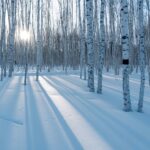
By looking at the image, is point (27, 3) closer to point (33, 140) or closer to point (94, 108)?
point (94, 108)

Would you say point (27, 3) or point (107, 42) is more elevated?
point (27, 3)

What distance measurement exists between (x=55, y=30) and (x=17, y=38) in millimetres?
5460

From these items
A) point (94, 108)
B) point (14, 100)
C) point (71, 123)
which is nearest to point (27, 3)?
point (14, 100)

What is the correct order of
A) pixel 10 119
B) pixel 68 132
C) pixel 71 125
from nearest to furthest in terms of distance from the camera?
pixel 68 132, pixel 71 125, pixel 10 119

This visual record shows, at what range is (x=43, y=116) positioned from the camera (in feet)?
22.5

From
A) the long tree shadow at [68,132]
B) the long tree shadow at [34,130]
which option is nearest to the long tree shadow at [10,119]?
the long tree shadow at [34,130]

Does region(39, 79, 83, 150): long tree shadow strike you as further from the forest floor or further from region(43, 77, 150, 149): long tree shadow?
region(43, 77, 150, 149): long tree shadow

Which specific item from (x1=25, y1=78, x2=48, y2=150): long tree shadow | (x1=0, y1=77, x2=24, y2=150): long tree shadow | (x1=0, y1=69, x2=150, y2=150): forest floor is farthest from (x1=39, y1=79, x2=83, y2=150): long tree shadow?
(x1=0, y1=77, x2=24, y2=150): long tree shadow

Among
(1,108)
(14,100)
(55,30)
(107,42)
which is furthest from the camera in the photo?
(55,30)

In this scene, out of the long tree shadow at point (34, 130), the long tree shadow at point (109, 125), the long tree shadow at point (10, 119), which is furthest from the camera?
the long tree shadow at point (109, 125)

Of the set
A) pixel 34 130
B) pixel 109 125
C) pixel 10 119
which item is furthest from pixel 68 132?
pixel 10 119

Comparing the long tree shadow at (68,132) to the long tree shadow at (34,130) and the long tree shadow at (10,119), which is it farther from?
the long tree shadow at (10,119)

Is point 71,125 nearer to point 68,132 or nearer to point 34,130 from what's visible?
point 68,132

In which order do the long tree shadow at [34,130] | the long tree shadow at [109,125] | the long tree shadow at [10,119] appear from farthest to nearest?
the long tree shadow at [109,125], the long tree shadow at [10,119], the long tree shadow at [34,130]
